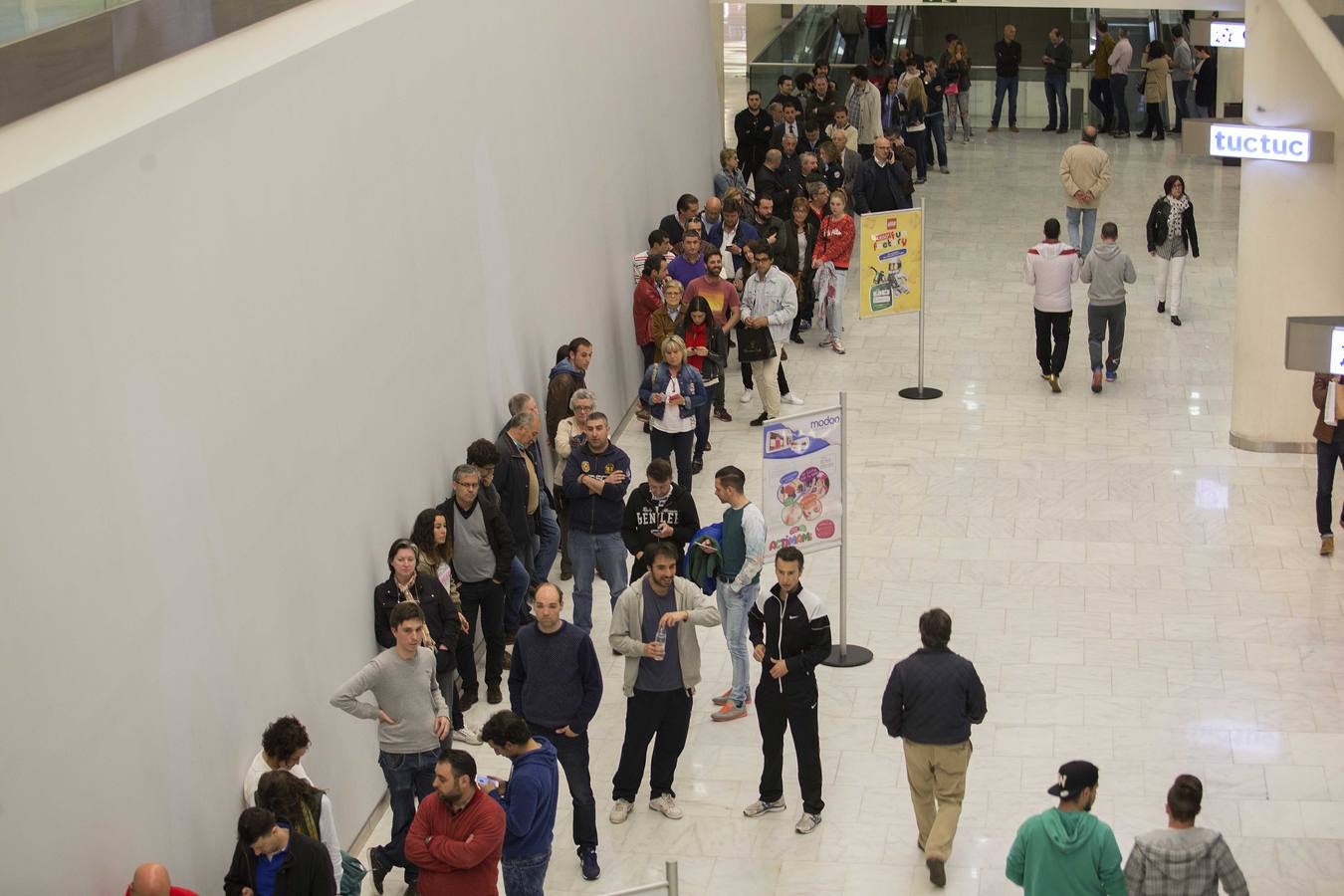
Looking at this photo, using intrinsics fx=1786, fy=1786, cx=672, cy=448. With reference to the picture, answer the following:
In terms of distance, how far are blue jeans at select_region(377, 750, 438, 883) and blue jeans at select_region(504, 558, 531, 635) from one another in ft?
6.62

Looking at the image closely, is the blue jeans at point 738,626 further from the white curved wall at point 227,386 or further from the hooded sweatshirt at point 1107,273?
the hooded sweatshirt at point 1107,273

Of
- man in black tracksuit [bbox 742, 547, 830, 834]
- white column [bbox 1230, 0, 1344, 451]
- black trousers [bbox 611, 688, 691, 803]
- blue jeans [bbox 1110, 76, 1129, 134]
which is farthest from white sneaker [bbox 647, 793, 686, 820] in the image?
blue jeans [bbox 1110, 76, 1129, 134]

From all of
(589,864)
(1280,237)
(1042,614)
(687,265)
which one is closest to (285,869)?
(589,864)

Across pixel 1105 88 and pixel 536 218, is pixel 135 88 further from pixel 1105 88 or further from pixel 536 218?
pixel 1105 88

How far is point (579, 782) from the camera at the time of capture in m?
8.61

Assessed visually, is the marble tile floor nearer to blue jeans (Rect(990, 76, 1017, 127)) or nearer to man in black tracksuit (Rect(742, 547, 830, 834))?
man in black tracksuit (Rect(742, 547, 830, 834))

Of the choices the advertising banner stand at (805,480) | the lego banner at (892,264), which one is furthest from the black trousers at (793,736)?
the lego banner at (892,264)

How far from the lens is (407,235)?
32.8ft

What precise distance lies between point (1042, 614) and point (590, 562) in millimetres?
2919

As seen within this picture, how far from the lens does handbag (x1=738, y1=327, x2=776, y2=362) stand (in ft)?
47.0

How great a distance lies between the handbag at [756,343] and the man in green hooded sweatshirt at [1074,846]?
7608mm

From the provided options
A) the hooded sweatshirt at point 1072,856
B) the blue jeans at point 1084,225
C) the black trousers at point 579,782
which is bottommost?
the black trousers at point 579,782

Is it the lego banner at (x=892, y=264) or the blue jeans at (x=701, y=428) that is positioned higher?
the lego banner at (x=892, y=264)

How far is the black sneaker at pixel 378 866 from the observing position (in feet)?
27.9
